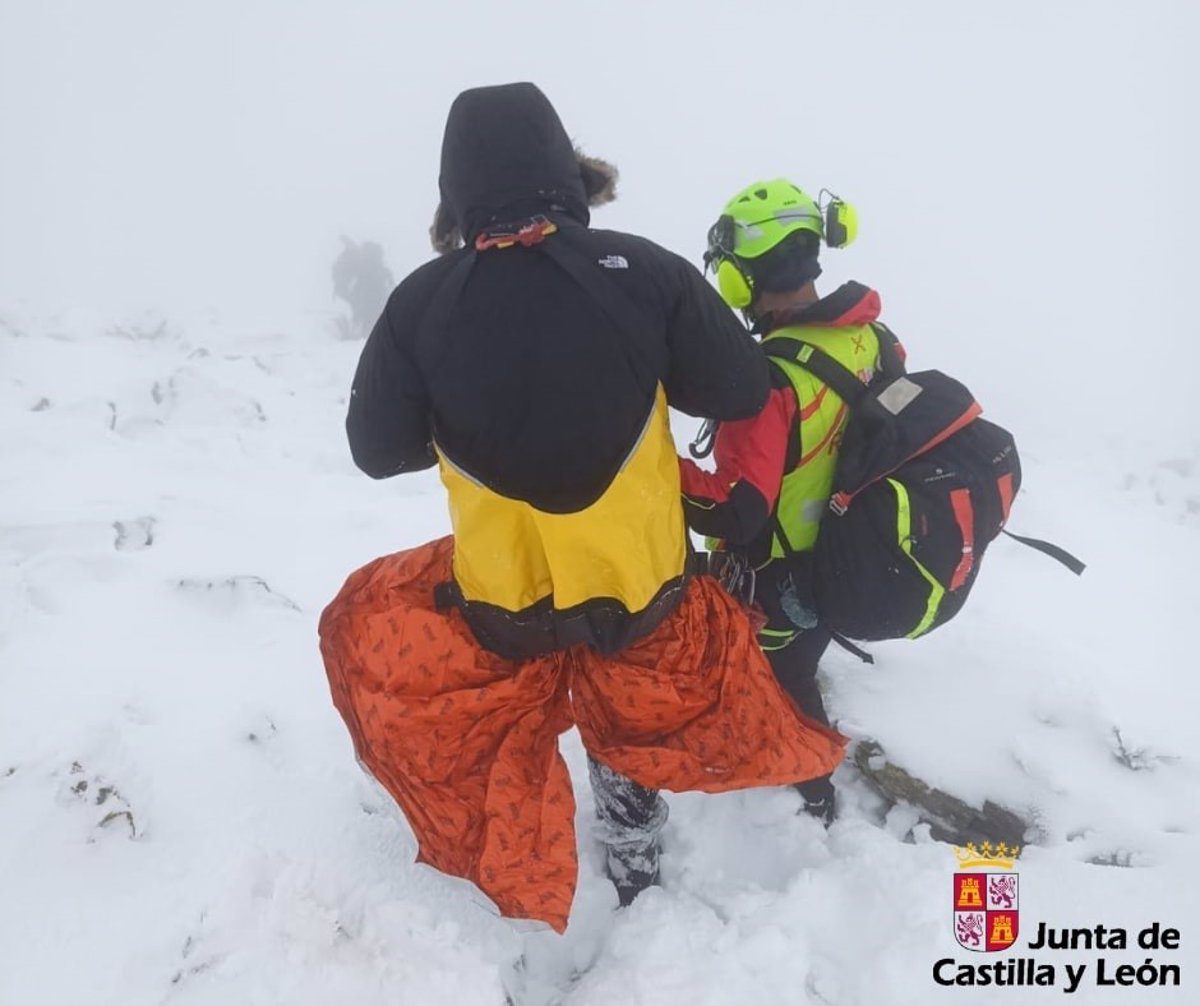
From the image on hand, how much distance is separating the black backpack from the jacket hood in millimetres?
1094

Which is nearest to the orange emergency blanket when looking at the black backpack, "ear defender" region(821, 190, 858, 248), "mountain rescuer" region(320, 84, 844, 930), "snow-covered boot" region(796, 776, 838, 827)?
"mountain rescuer" region(320, 84, 844, 930)

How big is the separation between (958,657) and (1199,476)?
16580mm

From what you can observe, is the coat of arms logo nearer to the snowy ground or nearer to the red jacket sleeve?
the snowy ground

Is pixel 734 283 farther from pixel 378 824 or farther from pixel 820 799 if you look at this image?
pixel 378 824

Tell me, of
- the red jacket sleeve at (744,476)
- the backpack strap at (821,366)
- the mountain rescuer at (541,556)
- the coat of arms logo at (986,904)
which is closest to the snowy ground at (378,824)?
the coat of arms logo at (986,904)

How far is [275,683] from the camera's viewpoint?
156 inches

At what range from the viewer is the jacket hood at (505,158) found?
2.06 m

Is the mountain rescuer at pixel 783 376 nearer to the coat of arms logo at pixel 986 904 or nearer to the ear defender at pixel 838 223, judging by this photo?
the ear defender at pixel 838 223

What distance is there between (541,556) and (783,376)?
44.7 inches

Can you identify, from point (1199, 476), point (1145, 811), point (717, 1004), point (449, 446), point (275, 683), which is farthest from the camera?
point (1199, 476)

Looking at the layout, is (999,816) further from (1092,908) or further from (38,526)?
(38,526)

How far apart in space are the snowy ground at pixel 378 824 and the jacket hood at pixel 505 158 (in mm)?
2628

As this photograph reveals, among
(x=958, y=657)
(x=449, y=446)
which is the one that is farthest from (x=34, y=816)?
(x=958, y=657)

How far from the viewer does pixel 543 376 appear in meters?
1.93
